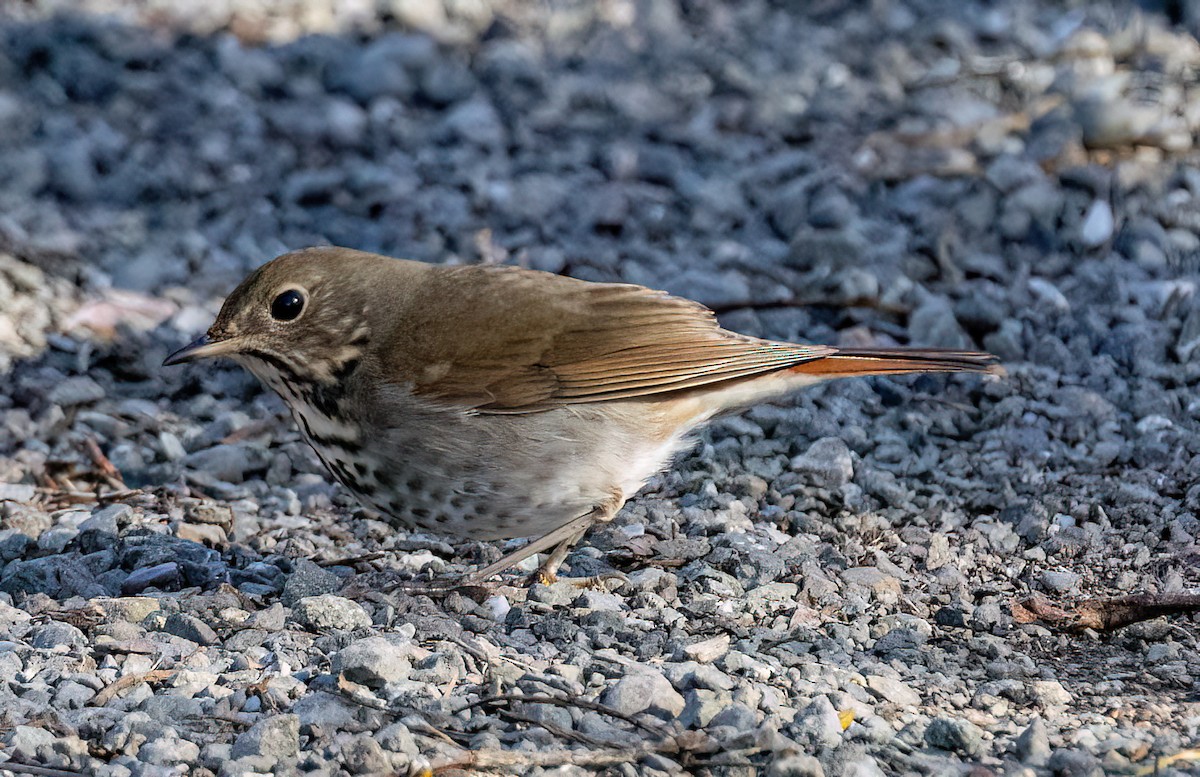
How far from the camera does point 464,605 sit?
14.4 ft

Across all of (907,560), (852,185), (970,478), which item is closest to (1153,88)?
(852,185)

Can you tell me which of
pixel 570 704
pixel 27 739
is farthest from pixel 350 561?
pixel 27 739

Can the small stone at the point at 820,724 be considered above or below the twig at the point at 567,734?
below

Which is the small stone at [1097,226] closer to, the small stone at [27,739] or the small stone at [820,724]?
the small stone at [820,724]

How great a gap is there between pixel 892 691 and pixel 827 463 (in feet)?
5.40

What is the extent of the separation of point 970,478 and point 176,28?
5922 mm

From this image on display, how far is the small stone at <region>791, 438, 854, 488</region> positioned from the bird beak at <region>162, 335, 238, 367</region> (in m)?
2.04

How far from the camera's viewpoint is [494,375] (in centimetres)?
462

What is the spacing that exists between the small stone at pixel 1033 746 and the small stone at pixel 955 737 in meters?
0.09

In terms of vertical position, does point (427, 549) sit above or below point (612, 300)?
below

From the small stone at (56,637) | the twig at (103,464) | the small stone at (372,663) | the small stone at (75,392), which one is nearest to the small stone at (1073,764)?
the small stone at (372,663)

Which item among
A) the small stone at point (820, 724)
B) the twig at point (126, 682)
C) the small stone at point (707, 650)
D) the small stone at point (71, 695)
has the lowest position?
the small stone at point (707, 650)

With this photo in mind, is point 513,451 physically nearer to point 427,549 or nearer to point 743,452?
point 427,549

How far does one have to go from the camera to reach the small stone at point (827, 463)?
529 cm
